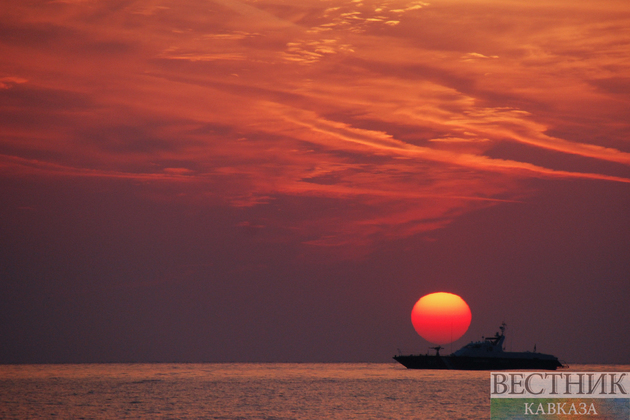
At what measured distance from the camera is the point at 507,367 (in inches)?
6068

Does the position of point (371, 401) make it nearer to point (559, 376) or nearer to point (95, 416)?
point (95, 416)

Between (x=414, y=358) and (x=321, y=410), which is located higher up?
(x=414, y=358)

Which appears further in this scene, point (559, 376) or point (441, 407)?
point (559, 376)

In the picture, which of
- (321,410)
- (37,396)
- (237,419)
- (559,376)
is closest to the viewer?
(237,419)

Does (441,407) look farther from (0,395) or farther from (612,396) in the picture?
(0,395)

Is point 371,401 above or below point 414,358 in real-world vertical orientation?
below

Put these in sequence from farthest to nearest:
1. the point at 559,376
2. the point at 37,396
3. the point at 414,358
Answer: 1. the point at 559,376
2. the point at 414,358
3. the point at 37,396

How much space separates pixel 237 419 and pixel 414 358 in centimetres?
10411

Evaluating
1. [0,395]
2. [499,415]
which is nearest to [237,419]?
[499,415]

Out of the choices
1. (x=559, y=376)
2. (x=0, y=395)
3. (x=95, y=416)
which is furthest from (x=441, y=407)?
(x=559, y=376)

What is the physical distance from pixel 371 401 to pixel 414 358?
77054mm

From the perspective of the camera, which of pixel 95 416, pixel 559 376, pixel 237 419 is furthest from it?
pixel 559 376

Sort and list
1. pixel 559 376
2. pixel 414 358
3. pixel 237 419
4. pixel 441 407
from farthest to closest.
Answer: pixel 559 376 < pixel 414 358 < pixel 441 407 < pixel 237 419

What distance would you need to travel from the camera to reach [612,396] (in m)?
111
